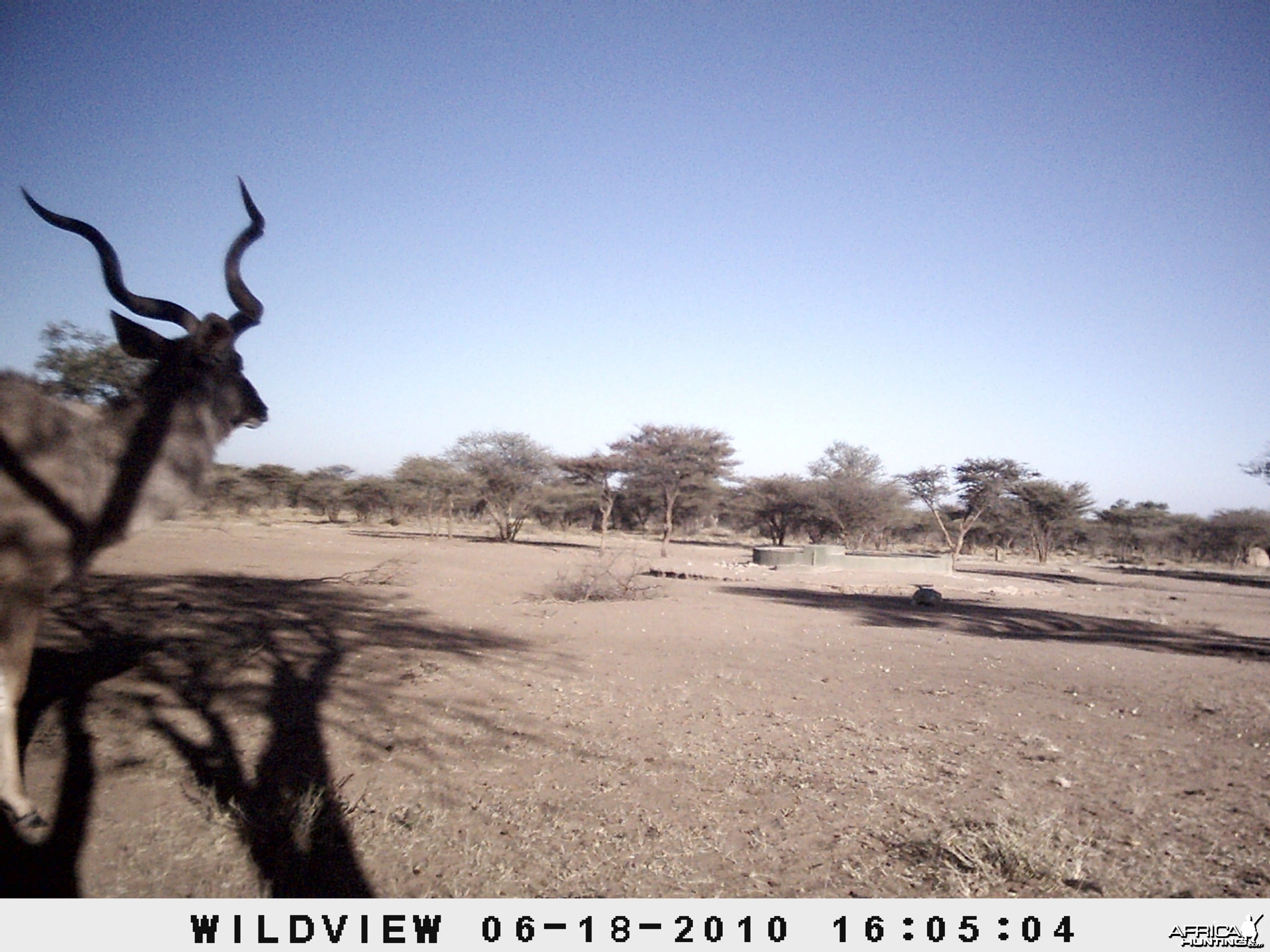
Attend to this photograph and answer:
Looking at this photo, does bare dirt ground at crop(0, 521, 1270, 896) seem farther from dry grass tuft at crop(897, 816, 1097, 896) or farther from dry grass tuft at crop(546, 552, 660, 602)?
dry grass tuft at crop(546, 552, 660, 602)

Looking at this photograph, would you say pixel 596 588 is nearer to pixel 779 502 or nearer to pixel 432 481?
pixel 432 481

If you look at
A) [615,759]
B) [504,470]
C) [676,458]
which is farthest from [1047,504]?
[615,759]

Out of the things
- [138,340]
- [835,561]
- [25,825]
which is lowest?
[25,825]

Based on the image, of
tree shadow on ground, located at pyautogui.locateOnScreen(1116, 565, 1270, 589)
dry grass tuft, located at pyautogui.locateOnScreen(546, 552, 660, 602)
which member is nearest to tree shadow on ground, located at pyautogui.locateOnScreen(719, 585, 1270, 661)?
dry grass tuft, located at pyautogui.locateOnScreen(546, 552, 660, 602)

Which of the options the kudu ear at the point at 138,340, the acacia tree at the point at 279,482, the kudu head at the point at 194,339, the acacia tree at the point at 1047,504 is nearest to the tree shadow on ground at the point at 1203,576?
the acacia tree at the point at 1047,504

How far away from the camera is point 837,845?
3328 mm

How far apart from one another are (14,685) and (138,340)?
1713mm

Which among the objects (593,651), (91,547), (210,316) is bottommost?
(593,651)

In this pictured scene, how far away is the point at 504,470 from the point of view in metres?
36.9

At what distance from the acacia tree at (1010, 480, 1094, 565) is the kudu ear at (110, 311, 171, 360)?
4370 centimetres

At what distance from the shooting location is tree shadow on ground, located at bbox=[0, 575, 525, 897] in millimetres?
2883
